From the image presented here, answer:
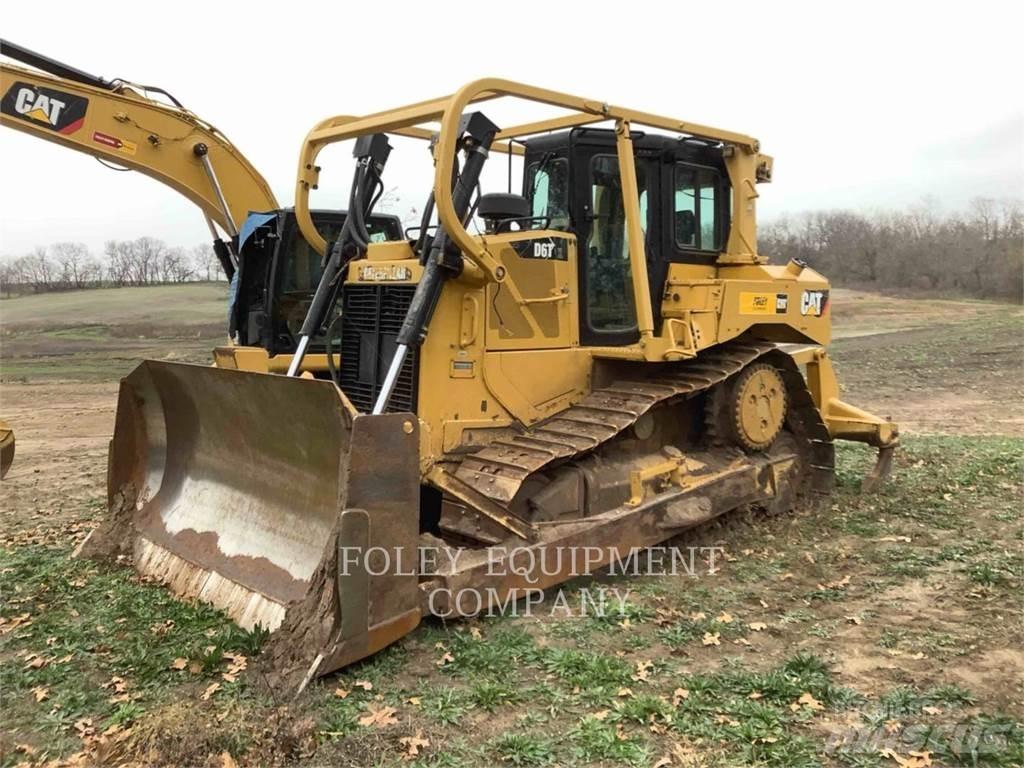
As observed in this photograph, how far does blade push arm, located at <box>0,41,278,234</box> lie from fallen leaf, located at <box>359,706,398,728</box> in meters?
6.67

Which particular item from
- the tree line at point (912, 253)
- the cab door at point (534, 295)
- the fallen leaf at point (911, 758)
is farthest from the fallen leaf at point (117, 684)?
the tree line at point (912, 253)

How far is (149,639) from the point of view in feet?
14.8

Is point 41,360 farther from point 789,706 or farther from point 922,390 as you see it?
point 789,706

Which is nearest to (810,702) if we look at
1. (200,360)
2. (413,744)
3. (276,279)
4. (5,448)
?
(413,744)

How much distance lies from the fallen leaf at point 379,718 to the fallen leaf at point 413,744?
149mm

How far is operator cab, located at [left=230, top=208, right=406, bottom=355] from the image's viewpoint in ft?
28.9

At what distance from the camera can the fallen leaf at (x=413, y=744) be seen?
139 inches

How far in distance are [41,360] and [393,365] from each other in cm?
1989

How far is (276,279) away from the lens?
881 centimetres

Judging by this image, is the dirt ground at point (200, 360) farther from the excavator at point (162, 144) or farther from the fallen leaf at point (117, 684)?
the fallen leaf at point (117, 684)

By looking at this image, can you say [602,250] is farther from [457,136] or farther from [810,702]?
[810,702]

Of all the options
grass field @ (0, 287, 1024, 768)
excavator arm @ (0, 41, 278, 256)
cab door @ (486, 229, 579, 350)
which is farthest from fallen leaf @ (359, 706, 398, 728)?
excavator arm @ (0, 41, 278, 256)

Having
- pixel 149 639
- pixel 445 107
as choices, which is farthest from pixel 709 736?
pixel 445 107

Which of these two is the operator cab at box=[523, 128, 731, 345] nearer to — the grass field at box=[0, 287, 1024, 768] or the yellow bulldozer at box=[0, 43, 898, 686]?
the yellow bulldozer at box=[0, 43, 898, 686]
